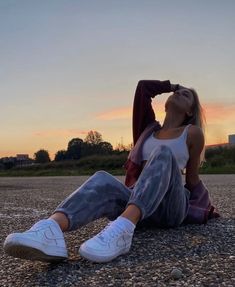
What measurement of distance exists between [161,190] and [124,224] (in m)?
0.37

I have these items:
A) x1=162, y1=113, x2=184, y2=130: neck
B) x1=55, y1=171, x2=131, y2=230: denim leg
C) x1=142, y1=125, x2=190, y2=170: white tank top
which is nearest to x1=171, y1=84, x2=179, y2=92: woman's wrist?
x1=162, y1=113, x2=184, y2=130: neck

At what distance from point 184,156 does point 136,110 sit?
76cm

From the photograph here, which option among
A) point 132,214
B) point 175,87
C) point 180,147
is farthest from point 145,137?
point 132,214

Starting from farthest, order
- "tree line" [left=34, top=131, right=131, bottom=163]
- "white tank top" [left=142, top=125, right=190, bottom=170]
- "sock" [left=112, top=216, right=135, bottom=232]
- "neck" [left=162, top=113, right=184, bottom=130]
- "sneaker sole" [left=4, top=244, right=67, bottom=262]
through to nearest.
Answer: "tree line" [left=34, top=131, right=131, bottom=163] < "neck" [left=162, top=113, right=184, bottom=130] < "white tank top" [left=142, top=125, right=190, bottom=170] < "sock" [left=112, top=216, right=135, bottom=232] < "sneaker sole" [left=4, top=244, right=67, bottom=262]

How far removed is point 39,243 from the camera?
2549 millimetres

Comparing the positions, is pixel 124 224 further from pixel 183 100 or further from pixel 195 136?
pixel 183 100

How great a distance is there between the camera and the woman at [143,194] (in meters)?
2.67

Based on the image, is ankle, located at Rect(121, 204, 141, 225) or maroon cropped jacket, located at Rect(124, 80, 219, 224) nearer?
ankle, located at Rect(121, 204, 141, 225)

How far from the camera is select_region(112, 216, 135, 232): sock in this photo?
2.81m

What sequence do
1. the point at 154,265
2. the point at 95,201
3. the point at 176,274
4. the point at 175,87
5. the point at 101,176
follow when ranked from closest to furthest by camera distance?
the point at 176,274, the point at 154,265, the point at 95,201, the point at 101,176, the point at 175,87

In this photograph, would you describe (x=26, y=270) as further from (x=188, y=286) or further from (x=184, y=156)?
(x=184, y=156)

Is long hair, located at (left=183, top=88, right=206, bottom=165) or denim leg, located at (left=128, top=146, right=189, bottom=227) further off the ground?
long hair, located at (left=183, top=88, right=206, bottom=165)

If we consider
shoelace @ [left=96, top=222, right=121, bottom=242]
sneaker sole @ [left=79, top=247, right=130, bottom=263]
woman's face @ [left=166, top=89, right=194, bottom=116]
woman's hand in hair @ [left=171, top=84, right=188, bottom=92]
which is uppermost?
woman's hand in hair @ [left=171, top=84, right=188, bottom=92]

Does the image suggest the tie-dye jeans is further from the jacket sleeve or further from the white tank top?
the jacket sleeve
